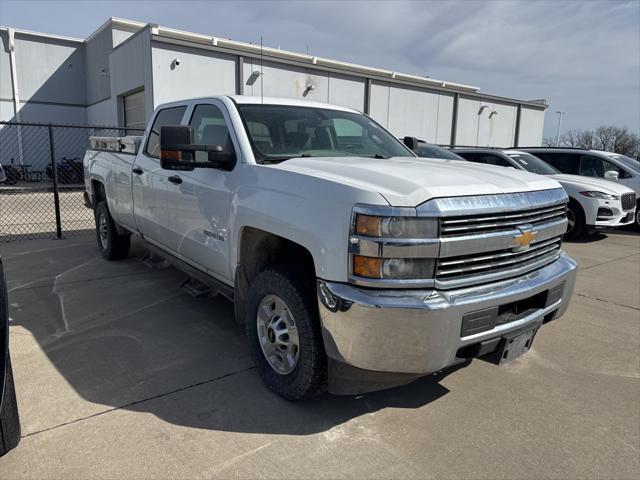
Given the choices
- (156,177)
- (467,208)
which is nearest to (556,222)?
(467,208)

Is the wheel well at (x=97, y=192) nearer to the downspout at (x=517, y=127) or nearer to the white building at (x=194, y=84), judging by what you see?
the white building at (x=194, y=84)

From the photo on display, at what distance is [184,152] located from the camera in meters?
3.40

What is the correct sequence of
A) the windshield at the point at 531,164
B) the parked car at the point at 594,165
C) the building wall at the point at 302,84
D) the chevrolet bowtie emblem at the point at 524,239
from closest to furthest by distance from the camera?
the chevrolet bowtie emblem at the point at 524,239
the windshield at the point at 531,164
the parked car at the point at 594,165
the building wall at the point at 302,84

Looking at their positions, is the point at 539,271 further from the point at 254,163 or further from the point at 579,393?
the point at 254,163

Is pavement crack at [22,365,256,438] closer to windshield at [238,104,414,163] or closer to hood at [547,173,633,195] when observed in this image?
windshield at [238,104,414,163]

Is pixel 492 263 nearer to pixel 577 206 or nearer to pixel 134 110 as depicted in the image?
pixel 577 206

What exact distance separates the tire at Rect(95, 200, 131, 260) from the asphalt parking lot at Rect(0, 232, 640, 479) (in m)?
1.81

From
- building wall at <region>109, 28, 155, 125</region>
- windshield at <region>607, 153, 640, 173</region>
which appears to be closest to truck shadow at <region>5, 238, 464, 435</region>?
windshield at <region>607, 153, 640, 173</region>

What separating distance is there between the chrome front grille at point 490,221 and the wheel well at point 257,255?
98cm

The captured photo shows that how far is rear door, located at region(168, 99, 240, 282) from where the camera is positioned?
3572 mm


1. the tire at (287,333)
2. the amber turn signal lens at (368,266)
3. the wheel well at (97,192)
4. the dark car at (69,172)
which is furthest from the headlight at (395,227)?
the dark car at (69,172)

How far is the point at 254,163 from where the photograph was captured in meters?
3.34

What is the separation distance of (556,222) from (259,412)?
2278 millimetres

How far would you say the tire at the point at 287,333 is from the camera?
2.82 meters
